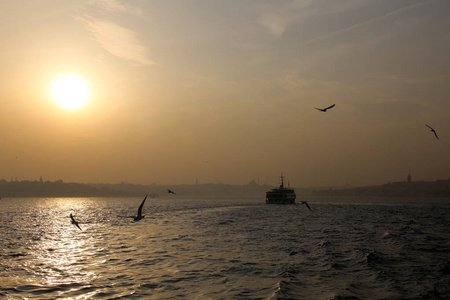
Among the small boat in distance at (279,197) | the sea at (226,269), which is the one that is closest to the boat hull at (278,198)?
the small boat in distance at (279,197)

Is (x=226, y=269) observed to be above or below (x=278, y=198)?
above

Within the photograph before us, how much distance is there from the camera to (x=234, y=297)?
19.0 metres

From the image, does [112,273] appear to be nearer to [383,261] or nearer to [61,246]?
[61,246]

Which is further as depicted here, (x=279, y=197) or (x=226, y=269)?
(x=279, y=197)

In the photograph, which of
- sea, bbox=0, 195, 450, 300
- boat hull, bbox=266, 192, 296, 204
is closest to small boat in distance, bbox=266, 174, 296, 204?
boat hull, bbox=266, 192, 296, 204

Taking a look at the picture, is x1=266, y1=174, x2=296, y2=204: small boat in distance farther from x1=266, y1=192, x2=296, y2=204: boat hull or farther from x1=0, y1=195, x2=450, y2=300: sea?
x1=0, y1=195, x2=450, y2=300: sea

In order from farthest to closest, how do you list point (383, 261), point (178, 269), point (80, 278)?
point (383, 261) → point (178, 269) → point (80, 278)

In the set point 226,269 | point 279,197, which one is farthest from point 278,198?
point 226,269

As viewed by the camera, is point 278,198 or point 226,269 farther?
point 278,198

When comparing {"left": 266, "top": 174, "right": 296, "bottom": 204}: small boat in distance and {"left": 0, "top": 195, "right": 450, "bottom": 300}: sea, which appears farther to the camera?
{"left": 266, "top": 174, "right": 296, "bottom": 204}: small boat in distance

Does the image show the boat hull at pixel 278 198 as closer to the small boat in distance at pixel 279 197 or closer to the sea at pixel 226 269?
the small boat in distance at pixel 279 197

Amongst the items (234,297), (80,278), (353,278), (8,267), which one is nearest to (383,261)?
(353,278)

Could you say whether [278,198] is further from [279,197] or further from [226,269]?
[226,269]

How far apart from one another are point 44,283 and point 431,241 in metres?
39.4
